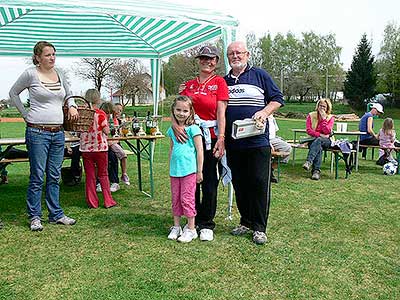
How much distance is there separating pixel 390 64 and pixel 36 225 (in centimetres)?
4674

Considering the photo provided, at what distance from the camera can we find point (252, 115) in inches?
141

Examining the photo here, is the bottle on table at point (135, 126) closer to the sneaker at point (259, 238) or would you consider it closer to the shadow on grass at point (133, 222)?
the shadow on grass at point (133, 222)

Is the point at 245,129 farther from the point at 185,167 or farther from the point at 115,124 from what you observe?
the point at 115,124

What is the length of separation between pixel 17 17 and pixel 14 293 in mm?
4134

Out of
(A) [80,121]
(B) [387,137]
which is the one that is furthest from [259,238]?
(B) [387,137]

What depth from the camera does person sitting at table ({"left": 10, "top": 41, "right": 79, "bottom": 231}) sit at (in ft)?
12.7

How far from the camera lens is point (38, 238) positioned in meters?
3.79

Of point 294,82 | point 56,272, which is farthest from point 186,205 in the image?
point 294,82

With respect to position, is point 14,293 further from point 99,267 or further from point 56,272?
point 99,267

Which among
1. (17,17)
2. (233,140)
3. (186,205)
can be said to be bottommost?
(186,205)

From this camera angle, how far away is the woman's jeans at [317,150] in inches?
272

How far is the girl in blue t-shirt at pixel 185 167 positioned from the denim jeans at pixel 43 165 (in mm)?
1156

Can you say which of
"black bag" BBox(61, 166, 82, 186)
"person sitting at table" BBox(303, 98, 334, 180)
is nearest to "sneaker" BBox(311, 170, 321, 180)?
"person sitting at table" BBox(303, 98, 334, 180)

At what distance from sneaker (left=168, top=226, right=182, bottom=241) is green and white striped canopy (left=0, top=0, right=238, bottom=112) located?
194 cm
